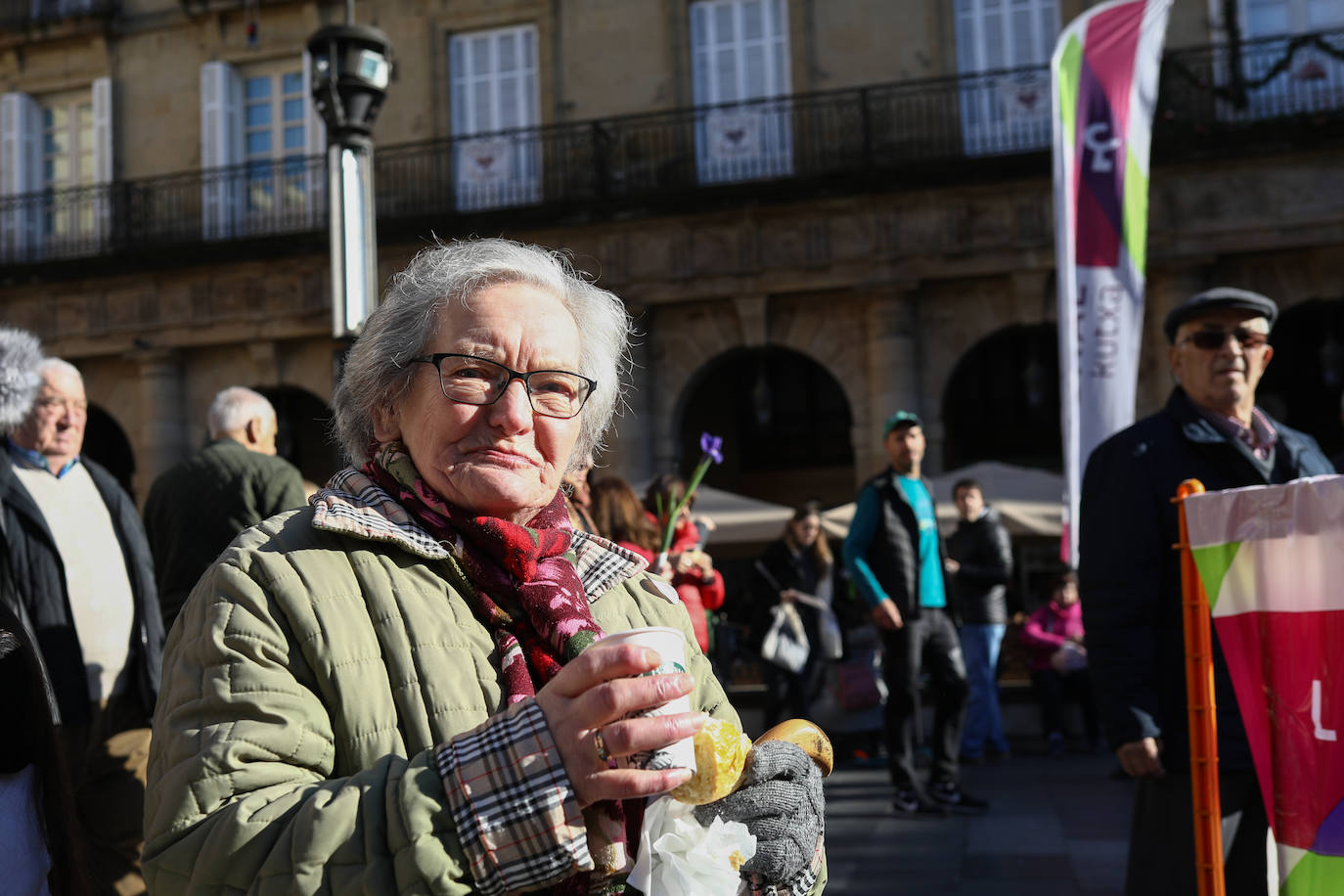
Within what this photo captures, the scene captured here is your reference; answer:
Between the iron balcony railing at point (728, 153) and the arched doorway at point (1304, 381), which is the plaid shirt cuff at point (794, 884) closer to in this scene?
the iron balcony railing at point (728, 153)

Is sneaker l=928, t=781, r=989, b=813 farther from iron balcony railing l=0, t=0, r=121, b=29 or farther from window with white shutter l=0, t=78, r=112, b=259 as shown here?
iron balcony railing l=0, t=0, r=121, b=29

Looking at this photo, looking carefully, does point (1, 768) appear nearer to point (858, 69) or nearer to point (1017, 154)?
point (1017, 154)

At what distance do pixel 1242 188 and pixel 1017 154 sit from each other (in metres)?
2.58

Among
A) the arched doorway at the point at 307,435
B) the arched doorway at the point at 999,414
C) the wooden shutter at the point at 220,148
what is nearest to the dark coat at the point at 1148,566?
the arched doorway at the point at 999,414

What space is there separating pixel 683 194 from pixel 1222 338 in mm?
13059

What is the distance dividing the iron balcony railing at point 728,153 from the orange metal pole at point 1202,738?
13356 mm

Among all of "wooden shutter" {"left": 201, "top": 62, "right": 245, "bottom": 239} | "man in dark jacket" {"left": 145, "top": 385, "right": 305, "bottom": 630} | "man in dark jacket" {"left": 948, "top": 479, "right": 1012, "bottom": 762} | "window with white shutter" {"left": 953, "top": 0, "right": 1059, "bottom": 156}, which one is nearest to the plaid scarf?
"man in dark jacket" {"left": 145, "top": 385, "right": 305, "bottom": 630}

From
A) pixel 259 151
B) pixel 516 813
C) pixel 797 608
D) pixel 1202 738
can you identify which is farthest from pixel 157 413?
pixel 516 813

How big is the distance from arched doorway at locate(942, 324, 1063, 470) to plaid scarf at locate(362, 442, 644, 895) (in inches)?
709

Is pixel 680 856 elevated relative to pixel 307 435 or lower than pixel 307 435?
lower

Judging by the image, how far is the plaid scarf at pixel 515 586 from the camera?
186 cm

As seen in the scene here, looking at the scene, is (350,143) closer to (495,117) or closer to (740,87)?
(740,87)

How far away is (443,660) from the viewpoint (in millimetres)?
1795

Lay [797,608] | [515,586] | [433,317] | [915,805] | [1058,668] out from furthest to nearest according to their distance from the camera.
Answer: [1058,668] → [797,608] → [915,805] → [433,317] → [515,586]
